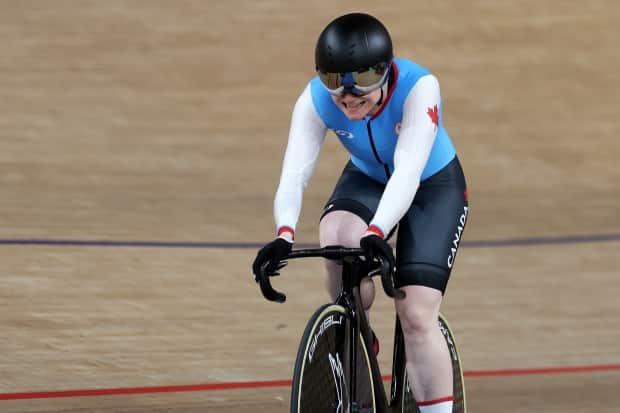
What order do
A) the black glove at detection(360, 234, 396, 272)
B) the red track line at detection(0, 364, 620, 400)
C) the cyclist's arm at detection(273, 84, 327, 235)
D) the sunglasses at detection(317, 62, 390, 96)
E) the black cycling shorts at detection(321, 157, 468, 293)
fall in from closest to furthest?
the black glove at detection(360, 234, 396, 272), the sunglasses at detection(317, 62, 390, 96), the cyclist's arm at detection(273, 84, 327, 235), the black cycling shorts at detection(321, 157, 468, 293), the red track line at detection(0, 364, 620, 400)

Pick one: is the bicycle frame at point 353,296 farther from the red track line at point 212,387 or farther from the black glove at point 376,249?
the red track line at point 212,387

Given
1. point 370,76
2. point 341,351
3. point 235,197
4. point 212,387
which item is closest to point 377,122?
point 370,76

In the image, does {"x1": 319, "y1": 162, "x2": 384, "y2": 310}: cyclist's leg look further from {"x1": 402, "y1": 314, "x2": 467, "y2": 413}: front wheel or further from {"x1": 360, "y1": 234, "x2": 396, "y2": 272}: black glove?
{"x1": 402, "y1": 314, "x2": 467, "y2": 413}: front wheel

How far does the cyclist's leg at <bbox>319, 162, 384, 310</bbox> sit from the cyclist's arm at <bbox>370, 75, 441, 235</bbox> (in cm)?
15

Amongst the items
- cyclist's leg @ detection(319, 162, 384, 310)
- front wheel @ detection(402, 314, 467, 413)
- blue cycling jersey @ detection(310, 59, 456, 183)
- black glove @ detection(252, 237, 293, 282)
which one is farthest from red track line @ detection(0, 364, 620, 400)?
black glove @ detection(252, 237, 293, 282)

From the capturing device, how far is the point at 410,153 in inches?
110

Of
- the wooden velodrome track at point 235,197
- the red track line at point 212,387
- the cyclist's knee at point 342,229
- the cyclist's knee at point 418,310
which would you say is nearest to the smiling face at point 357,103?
the cyclist's knee at point 342,229

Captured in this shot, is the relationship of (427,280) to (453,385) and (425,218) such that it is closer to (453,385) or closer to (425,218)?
(425,218)

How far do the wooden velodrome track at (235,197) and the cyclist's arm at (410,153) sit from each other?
Result: 4.18ft

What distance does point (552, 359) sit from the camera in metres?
4.60

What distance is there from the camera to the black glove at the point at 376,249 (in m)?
2.60

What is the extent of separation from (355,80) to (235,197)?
12.8 ft

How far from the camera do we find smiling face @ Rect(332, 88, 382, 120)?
109 inches

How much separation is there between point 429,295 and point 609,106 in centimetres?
514
